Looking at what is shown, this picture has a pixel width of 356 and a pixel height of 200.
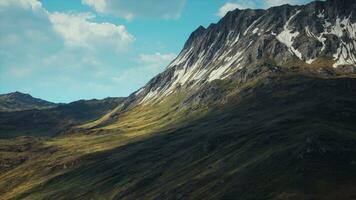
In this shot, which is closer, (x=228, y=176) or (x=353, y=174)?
(x=353, y=174)

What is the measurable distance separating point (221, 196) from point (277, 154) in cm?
2885

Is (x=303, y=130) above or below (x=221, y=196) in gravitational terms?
above

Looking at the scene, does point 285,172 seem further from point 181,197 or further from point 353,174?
point 181,197

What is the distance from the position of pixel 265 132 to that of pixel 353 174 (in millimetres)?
62022

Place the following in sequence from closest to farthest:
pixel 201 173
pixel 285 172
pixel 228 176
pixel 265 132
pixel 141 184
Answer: pixel 285 172, pixel 228 176, pixel 201 173, pixel 141 184, pixel 265 132

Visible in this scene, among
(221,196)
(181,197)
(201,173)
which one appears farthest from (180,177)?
(221,196)

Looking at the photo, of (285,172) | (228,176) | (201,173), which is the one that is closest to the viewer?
(285,172)

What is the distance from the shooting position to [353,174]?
133500mm

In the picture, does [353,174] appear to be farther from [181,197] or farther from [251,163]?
[181,197]

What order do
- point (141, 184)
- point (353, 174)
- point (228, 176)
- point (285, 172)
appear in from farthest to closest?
point (141, 184), point (228, 176), point (285, 172), point (353, 174)

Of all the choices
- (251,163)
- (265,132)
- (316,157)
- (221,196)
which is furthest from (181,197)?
(265,132)

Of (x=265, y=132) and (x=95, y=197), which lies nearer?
(x=95, y=197)

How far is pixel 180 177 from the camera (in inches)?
6722

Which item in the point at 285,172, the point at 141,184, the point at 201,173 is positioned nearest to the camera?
the point at 285,172
